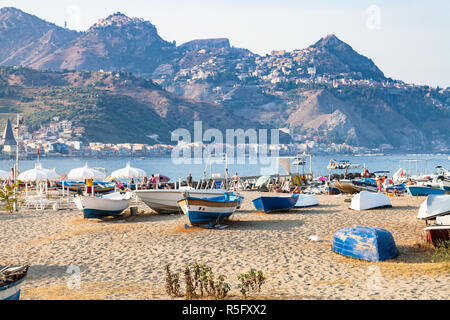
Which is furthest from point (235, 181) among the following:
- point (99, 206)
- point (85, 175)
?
point (99, 206)

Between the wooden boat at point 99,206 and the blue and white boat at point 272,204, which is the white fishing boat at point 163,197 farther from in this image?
the blue and white boat at point 272,204

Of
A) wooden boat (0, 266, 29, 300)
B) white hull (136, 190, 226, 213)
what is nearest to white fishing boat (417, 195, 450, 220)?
white hull (136, 190, 226, 213)

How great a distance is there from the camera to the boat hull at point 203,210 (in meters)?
13.0

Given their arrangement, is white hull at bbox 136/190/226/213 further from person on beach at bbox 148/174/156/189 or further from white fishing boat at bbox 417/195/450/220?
person on beach at bbox 148/174/156/189

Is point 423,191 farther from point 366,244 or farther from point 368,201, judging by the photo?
point 366,244

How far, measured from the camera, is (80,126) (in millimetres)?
160750

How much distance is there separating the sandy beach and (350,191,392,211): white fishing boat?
609mm

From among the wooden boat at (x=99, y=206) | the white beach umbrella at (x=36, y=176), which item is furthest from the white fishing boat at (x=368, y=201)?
the white beach umbrella at (x=36, y=176)

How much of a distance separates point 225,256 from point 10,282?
505 centimetres

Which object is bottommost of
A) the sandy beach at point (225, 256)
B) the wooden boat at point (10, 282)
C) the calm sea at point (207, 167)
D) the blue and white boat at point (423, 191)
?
the calm sea at point (207, 167)

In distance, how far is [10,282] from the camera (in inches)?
216

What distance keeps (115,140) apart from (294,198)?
502 ft

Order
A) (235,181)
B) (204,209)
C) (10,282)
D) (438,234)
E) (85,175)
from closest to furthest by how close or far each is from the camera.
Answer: (10,282), (438,234), (204,209), (85,175), (235,181)
